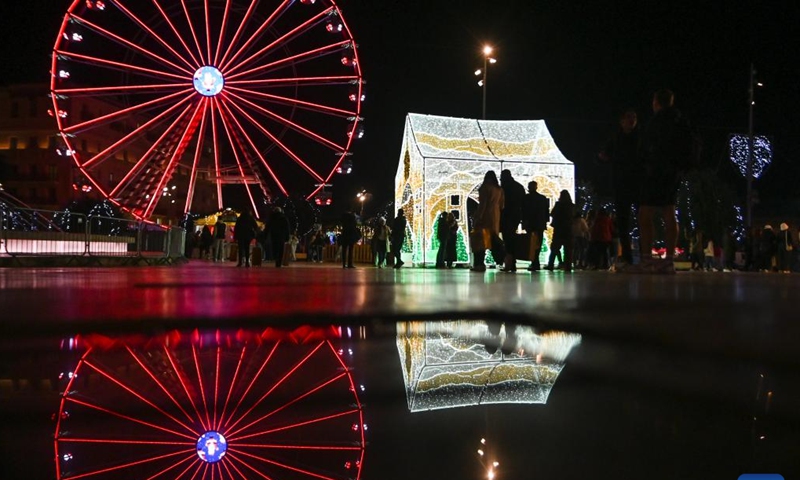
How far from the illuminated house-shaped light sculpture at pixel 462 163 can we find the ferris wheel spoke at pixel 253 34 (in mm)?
7146

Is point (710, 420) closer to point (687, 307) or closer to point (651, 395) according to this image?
point (651, 395)

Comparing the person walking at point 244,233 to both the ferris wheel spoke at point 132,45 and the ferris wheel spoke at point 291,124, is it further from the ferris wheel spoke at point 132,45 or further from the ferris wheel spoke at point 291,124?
the ferris wheel spoke at point 132,45

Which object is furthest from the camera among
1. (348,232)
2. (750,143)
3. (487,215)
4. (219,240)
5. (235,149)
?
(750,143)

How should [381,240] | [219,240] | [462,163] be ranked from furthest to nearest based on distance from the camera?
1. [219,240]
2. [381,240]
3. [462,163]

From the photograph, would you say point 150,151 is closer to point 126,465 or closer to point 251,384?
point 251,384

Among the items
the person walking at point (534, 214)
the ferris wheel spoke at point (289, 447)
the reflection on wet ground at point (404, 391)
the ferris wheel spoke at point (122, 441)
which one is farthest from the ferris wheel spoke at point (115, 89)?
the ferris wheel spoke at point (289, 447)

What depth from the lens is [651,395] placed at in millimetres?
1877

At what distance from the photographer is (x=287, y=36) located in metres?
22.7

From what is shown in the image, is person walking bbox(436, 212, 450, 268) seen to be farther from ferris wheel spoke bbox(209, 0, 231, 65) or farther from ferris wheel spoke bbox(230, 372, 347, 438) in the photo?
ferris wheel spoke bbox(230, 372, 347, 438)

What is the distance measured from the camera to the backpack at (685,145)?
20.7 feet

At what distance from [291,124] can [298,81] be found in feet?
Answer: 4.65

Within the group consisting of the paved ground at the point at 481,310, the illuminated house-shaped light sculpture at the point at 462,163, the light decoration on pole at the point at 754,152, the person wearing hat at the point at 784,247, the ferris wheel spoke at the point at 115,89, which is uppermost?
the ferris wheel spoke at the point at 115,89

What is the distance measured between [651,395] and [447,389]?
0.55 meters

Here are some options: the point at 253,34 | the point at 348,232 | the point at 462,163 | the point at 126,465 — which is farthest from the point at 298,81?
the point at 126,465
